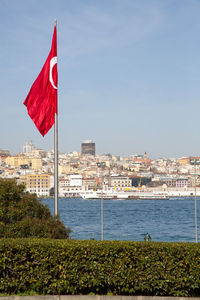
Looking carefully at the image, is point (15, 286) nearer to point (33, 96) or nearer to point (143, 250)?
point (143, 250)

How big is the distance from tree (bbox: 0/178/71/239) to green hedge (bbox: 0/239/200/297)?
106 centimetres

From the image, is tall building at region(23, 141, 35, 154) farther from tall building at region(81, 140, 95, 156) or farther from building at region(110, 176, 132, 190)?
building at region(110, 176, 132, 190)

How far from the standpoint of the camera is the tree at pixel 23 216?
5938mm

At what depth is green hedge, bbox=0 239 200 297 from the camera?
188 inches

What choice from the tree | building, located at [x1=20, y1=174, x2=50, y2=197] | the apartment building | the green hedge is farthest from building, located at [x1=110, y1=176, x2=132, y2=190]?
the green hedge

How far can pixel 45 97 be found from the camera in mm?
7488

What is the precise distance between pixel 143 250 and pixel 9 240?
156cm

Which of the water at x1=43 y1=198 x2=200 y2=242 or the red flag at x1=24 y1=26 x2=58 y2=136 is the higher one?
the red flag at x1=24 y1=26 x2=58 y2=136

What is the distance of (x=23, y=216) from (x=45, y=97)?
2.24 meters

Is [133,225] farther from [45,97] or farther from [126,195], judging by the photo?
[126,195]

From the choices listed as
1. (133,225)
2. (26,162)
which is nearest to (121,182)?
(26,162)

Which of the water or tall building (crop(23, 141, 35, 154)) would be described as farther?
tall building (crop(23, 141, 35, 154))

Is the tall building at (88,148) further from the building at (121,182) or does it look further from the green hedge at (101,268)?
the green hedge at (101,268)

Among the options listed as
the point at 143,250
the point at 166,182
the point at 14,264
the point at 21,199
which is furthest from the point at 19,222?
the point at 166,182
